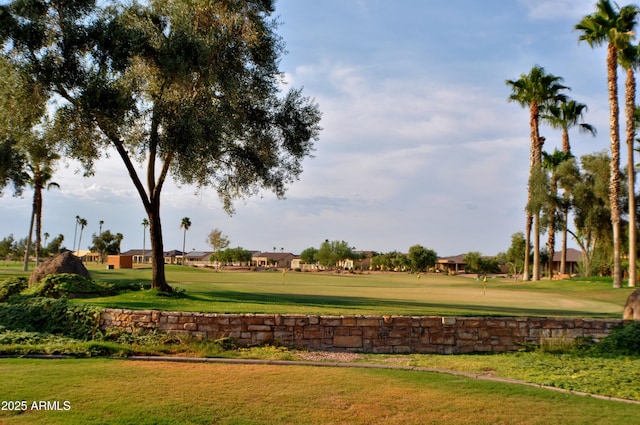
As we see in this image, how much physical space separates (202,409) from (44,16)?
17.5 m

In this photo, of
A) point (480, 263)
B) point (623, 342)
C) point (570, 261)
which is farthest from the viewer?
point (480, 263)

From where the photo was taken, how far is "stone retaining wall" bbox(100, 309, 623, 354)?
45.5 ft

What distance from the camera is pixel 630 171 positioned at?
33.2 meters

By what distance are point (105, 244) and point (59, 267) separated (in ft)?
342

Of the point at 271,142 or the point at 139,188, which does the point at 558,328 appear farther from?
the point at 139,188

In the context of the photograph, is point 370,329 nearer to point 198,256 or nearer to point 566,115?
point 566,115

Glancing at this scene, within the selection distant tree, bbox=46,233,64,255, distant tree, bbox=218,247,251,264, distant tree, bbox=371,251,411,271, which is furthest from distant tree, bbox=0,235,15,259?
distant tree, bbox=371,251,411,271

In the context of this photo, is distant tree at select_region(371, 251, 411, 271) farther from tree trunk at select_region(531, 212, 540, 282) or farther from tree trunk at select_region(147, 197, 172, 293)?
tree trunk at select_region(147, 197, 172, 293)

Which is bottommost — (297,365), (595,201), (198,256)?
(297,365)

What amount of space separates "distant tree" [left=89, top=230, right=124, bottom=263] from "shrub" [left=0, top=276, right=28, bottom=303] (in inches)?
3950

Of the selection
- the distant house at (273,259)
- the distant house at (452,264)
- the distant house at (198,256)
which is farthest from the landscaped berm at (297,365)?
the distant house at (198,256)

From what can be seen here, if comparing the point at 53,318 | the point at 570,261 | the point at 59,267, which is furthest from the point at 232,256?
the point at 53,318

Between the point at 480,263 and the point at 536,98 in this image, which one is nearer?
the point at 536,98

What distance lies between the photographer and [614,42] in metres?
33.6
